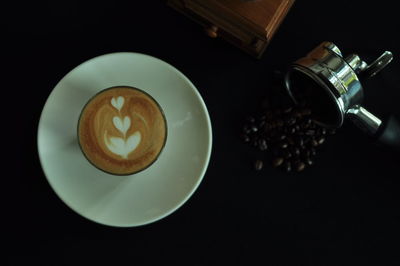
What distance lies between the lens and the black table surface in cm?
104

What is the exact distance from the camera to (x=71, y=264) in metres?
1.04

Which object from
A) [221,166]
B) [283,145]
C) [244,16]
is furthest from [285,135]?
[244,16]

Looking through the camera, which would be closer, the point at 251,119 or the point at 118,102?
the point at 118,102

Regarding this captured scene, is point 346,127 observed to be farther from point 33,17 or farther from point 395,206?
point 33,17

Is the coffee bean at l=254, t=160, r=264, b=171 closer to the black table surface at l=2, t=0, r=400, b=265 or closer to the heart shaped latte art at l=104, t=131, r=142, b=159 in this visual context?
the black table surface at l=2, t=0, r=400, b=265

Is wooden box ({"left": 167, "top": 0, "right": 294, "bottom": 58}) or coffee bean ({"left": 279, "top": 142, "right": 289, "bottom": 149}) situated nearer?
wooden box ({"left": 167, "top": 0, "right": 294, "bottom": 58})

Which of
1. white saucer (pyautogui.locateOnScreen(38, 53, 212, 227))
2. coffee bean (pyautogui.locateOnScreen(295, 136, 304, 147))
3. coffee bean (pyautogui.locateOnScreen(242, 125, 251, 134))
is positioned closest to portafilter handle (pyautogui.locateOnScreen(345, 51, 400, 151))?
coffee bean (pyautogui.locateOnScreen(295, 136, 304, 147))

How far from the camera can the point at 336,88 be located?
3.09 ft

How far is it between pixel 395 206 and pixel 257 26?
22.3 inches

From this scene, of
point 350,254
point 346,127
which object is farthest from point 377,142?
point 350,254

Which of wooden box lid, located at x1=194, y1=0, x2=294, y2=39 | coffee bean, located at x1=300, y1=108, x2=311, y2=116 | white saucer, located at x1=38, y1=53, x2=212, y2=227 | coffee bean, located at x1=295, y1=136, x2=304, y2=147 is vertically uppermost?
wooden box lid, located at x1=194, y1=0, x2=294, y2=39

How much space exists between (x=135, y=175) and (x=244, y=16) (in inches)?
15.9

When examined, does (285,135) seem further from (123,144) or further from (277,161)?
(123,144)

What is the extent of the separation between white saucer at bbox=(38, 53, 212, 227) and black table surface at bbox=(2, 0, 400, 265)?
3.7 inches
